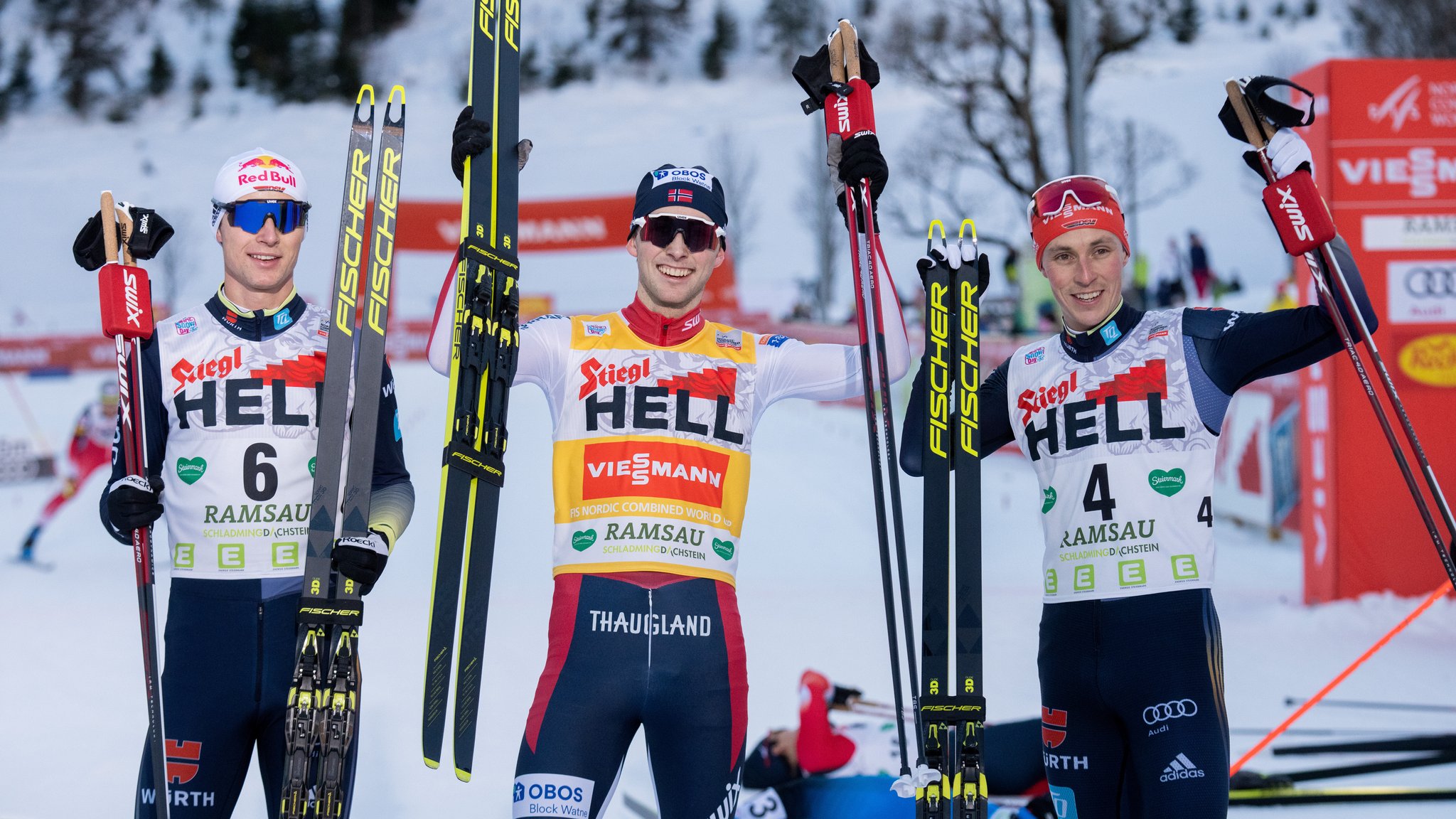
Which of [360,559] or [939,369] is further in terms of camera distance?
[939,369]

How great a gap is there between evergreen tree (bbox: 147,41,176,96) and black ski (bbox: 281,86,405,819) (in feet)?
211

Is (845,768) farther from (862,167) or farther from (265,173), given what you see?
(265,173)

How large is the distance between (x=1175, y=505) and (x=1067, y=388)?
38cm

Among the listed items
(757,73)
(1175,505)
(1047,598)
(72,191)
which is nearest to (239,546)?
(1047,598)

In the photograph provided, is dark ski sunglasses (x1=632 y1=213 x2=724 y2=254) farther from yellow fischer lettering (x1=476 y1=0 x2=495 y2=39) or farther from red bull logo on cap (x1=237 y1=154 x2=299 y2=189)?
red bull logo on cap (x1=237 y1=154 x2=299 y2=189)

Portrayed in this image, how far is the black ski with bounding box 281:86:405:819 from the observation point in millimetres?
2734

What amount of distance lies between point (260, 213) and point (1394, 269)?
722 cm

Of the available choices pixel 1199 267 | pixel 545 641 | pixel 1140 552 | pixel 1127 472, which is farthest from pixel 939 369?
pixel 1199 267

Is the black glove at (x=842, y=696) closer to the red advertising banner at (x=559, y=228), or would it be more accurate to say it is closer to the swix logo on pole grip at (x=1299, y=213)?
the swix logo on pole grip at (x=1299, y=213)

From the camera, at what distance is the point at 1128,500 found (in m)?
2.92

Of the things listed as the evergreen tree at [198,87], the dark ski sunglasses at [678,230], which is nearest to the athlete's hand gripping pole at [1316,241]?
the dark ski sunglasses at [678,230]

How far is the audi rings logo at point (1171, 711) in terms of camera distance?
2762 millimetres

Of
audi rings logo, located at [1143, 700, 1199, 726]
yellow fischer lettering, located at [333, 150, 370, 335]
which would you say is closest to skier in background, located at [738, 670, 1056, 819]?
audi rings logo, located at [1143, 700, 1199, 726]

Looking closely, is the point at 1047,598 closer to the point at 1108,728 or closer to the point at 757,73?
the point at 1108,728
